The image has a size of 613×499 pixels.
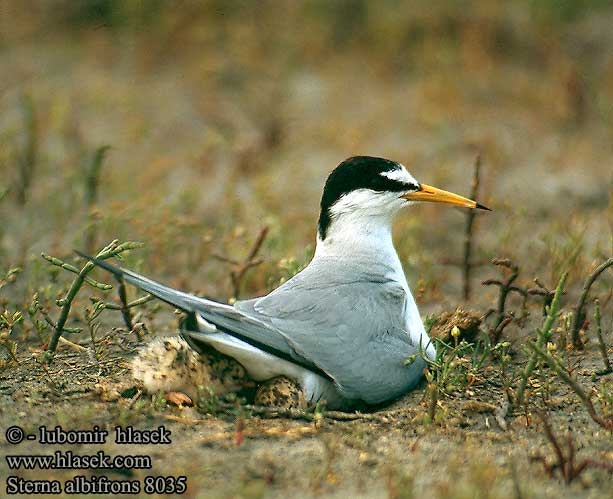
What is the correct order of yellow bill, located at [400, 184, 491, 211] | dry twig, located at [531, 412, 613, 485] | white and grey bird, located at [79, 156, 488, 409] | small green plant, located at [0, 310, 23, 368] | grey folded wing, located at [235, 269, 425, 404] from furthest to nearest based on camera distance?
1. yellow bill, located at [400, 184, 491, 211]
2. small green plant, located at [0, 310, 23, 368]
3. grey folded wing, located at [235, 269, 425, 404]
4. white and grey bird, located at [79, 156, 488, 409]
5. dry twig, located at [531, 412, 613, 485]

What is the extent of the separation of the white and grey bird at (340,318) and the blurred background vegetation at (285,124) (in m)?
0.49

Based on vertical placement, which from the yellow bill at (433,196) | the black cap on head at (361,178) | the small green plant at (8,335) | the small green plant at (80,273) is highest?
the black cap on head at (361,178)

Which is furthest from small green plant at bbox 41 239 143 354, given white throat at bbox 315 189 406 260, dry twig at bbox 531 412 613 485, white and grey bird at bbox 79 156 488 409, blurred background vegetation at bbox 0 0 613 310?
dry twig at bbox 531 412 613 485

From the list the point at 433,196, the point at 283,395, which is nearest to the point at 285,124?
the point at 433,196

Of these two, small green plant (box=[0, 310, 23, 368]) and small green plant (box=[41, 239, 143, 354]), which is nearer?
small green plant (box=[41, 239, 143, 354])

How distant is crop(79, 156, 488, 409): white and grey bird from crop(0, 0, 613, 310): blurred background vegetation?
0.49 meters

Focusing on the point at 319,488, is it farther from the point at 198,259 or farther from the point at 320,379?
the point at 198,259

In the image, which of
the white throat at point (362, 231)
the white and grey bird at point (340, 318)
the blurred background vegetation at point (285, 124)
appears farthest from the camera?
the blurred background vegetation at point (285, 124)

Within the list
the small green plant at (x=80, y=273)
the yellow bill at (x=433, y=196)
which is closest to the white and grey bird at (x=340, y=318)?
the yellow bill at (x=433, y=196)

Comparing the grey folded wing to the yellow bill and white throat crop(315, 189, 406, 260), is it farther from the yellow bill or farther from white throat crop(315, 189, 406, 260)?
the yellow bill

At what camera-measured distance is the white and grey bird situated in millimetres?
3320

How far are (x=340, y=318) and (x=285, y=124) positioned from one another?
145 inches

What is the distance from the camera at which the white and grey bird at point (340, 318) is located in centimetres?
332

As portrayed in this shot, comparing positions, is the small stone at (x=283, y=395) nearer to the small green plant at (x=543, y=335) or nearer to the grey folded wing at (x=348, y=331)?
the grey folded wing at (x=348, y=331)
